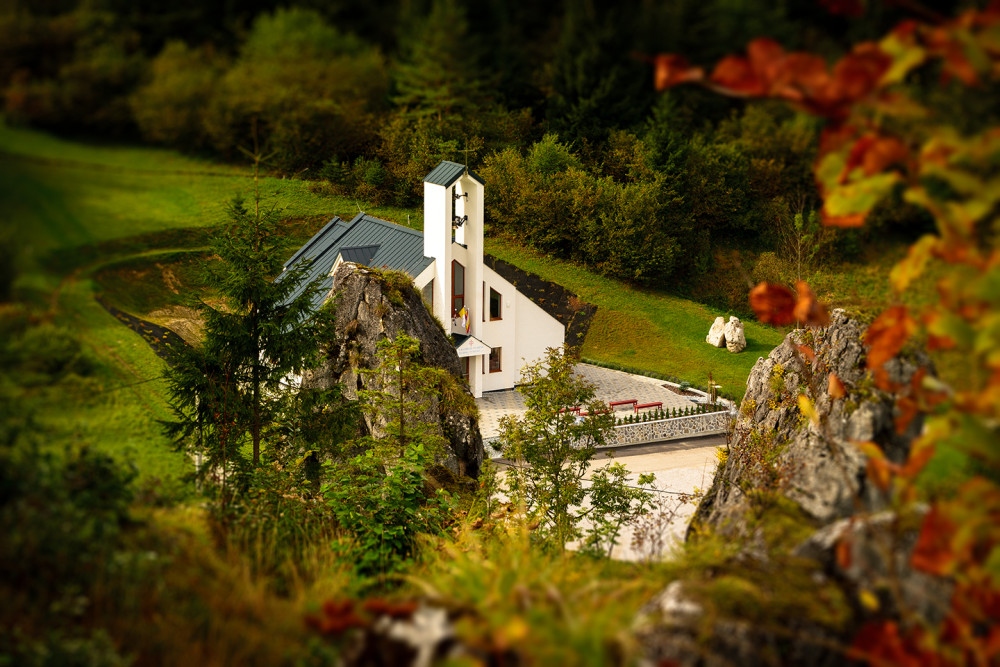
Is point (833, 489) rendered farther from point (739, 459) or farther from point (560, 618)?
point (739, 459)

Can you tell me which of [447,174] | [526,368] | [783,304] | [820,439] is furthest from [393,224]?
[783,304]

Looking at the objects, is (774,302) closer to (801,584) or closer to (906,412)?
(906,412)

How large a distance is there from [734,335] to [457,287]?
19.9ft

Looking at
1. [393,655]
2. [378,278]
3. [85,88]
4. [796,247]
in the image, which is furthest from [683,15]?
[393,655]

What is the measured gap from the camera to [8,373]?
8.48 feet

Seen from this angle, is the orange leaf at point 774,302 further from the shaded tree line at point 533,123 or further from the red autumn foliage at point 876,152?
the shaded tree line at point 533,123

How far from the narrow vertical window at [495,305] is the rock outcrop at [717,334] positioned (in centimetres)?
458

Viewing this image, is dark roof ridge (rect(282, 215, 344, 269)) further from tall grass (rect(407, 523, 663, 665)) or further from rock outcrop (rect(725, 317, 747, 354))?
tall grass (rect(407, 523, 663, 665))

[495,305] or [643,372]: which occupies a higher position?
[495,305]

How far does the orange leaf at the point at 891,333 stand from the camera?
82.5 inches

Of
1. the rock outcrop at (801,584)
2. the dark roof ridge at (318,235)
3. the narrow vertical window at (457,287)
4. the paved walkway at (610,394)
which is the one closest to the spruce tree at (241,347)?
the rock outcrop at (801,584)

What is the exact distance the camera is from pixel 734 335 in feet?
53.0

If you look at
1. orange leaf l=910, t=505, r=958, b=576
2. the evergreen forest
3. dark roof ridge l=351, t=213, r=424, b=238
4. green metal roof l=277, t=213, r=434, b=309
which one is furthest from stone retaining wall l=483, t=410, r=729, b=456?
orange leaf l=910, t=505, r=958, b=576

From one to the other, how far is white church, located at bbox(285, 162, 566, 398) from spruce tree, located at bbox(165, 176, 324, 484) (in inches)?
217
